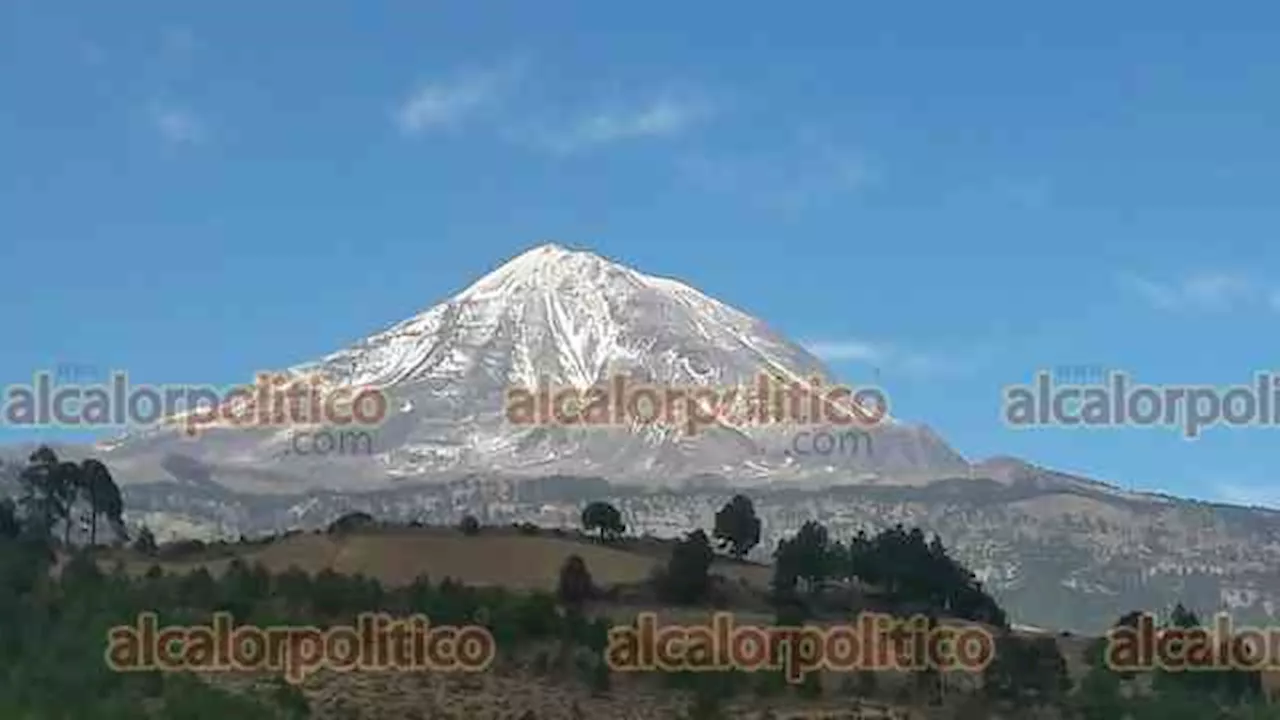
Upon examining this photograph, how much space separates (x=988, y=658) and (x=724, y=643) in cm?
1587

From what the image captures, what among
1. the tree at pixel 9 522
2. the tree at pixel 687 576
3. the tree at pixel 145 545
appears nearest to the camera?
the tree at pixel 9 522

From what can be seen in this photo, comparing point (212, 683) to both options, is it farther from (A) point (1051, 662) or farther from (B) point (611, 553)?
(B) point (611, 553)

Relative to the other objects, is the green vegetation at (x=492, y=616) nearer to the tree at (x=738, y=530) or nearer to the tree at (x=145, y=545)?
the tree at (x=145, y=545)

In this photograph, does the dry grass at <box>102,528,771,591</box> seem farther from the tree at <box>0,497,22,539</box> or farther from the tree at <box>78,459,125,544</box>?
the tree at <box>78,459,125,544</box>

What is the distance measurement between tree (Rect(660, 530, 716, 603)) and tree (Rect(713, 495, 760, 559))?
15573 millimetres

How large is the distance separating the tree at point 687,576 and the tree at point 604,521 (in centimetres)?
1830

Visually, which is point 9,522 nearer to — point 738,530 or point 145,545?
point 145,545

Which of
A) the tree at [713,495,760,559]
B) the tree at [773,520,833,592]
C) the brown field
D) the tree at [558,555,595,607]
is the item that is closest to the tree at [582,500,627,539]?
the brown field

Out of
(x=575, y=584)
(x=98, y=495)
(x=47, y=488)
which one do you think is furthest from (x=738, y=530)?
(x=47, y=488)

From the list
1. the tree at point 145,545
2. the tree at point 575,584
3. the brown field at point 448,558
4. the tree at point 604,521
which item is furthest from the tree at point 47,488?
the tree at point 604,521

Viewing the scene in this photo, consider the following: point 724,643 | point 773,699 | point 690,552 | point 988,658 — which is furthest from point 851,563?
point 773,699

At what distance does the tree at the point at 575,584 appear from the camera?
117 meters

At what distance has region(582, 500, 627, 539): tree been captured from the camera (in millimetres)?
146625

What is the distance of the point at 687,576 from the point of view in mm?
122688
